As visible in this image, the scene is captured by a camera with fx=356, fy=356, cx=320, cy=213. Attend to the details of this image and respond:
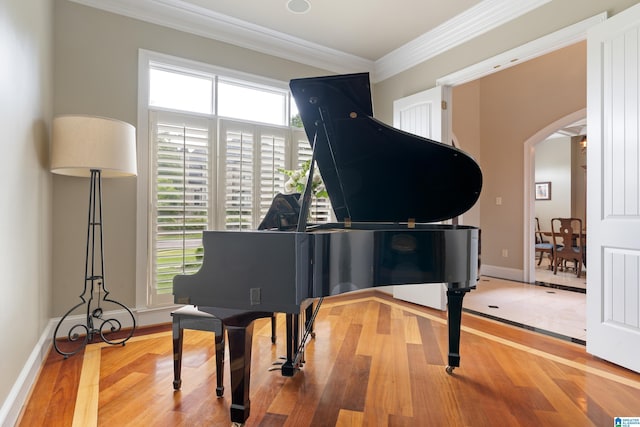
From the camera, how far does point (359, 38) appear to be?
153 inches

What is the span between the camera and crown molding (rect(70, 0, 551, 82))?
3.10m

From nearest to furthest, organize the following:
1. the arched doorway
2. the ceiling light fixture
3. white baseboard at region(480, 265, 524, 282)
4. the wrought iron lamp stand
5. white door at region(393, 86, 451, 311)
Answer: the wrought iron lamp stand → the ceiling light fixture → white door at region(393, 86, 451, 311) → the arched doorway → white baseboard at region(480, 265, 524, 282)

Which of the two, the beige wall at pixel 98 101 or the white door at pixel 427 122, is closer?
the beige wall at pixel 98 101

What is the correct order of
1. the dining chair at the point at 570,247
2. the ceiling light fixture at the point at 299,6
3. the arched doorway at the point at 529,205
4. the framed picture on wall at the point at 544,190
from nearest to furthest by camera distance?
the ceiling light fixture at the point at 299,6
the arched doorway at the point at 529,205
the dining chair at the point at 570,247
the framed picture on wall at the point at 544,190

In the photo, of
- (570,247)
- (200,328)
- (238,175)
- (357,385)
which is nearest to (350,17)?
(238,175)

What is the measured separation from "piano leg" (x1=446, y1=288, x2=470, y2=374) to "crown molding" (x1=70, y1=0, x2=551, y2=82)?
2.49 meters

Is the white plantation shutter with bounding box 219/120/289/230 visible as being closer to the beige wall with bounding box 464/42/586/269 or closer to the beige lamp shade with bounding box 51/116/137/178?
the beige lamp shade with bounding box 51/116/137/178

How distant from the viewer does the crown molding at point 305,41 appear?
310 cm

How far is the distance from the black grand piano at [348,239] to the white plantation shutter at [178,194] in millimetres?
1365

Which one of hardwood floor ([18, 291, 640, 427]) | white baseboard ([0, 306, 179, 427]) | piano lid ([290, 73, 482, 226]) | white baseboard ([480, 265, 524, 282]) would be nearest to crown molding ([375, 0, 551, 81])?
piano lid ([290, 73, 482, 226])

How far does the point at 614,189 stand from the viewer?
94.7 inches

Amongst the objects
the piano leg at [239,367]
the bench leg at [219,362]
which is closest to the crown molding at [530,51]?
the piano leg at [239,367]

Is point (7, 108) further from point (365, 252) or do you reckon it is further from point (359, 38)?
point (359, 38)

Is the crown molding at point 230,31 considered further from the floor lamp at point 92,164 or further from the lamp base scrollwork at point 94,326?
the lamp base scrollwork at point 94,326
